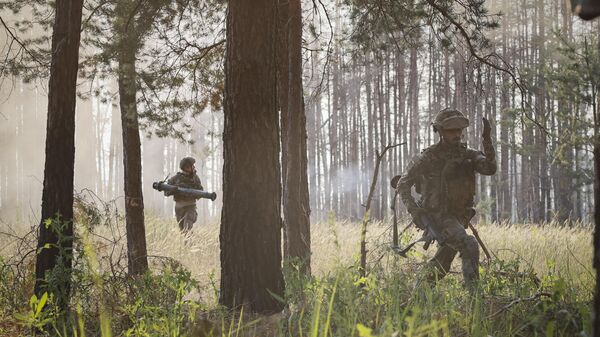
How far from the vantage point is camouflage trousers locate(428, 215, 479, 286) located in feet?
15.5

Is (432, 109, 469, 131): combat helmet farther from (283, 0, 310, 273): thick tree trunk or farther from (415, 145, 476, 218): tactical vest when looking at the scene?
(283, 0, 310, 273): thick tree trunk

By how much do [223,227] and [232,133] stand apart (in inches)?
28.1

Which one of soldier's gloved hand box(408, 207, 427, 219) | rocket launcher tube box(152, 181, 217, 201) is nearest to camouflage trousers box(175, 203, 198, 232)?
rocket launcher tube box(152, 181, 217, 201)

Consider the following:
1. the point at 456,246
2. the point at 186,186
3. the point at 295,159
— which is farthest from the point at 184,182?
the point at 456,246

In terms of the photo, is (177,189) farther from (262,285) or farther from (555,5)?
(555,5)

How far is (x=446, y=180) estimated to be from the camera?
17.0 feet

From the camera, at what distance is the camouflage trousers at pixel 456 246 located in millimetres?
4723

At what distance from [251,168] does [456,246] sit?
7.44ft

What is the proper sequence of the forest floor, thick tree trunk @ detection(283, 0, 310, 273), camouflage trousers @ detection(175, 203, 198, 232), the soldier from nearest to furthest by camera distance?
the forest floor < the soldier < thick tree trunk @ detection(283, 0, 310, 273) < camouflage trousers @ detection(175, 203, 198, 232)

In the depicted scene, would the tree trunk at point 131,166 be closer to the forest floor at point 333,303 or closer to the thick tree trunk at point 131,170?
the thick tree trunk at point 131,170

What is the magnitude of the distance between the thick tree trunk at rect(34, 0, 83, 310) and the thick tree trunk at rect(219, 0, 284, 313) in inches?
49.8


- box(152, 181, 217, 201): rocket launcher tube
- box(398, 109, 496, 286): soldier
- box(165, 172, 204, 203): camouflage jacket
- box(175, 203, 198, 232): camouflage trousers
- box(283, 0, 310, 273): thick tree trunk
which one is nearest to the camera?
box(398, 109, 496, 286): soldier

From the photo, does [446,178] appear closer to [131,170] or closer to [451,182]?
[451,182]

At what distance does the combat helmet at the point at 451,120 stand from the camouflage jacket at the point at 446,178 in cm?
24
